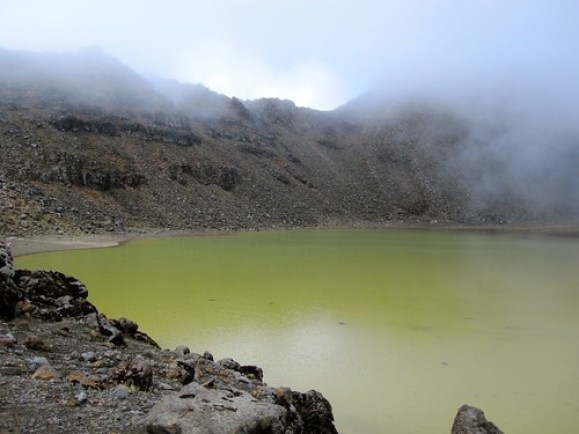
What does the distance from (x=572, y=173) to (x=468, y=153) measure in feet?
45.5

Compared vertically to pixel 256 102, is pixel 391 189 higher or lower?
lower

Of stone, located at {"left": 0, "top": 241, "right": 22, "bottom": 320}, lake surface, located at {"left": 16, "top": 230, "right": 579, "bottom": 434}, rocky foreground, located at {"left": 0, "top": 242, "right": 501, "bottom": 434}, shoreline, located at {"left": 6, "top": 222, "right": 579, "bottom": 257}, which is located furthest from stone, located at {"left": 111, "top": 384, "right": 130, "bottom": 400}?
shoreline, located at {"left": 6, "top": 222, "right": 579, "bottom": 257}

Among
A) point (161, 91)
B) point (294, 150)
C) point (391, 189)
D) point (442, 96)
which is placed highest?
point (442, 96)

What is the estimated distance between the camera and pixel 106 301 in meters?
12.4

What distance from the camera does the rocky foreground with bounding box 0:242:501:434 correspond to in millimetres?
3838

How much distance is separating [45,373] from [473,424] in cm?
428

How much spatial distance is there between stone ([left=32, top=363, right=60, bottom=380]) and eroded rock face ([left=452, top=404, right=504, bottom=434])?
405 cm

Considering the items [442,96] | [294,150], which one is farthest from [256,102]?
[442,96]

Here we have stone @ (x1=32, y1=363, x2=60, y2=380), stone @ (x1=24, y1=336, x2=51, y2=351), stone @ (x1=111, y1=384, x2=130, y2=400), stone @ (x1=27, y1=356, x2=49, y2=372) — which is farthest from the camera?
stone @ (x1=24, y1=336, x2=51, y2=351)

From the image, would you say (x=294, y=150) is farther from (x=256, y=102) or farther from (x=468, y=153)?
(x=468, y=153)

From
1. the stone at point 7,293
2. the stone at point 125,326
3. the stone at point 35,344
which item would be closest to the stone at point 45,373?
the stone at point 35,344

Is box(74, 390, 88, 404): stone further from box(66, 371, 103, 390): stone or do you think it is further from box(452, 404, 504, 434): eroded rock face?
box(452, 404, 504, 434): eroded rock face

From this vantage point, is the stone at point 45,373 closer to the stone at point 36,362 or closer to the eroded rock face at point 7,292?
the stone at point 36,362

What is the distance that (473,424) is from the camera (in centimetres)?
510
